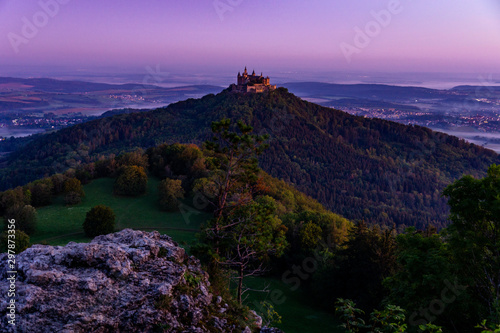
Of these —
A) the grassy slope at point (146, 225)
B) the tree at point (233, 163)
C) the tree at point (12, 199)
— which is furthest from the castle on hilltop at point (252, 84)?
the tree at point (233, 163)

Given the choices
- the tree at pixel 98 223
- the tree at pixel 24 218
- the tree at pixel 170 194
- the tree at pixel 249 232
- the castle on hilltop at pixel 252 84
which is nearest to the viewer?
the tree at pixel 249 232

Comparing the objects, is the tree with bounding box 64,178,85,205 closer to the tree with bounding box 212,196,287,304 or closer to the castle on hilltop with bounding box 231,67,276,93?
the tree with bounding box 212,196,287,304

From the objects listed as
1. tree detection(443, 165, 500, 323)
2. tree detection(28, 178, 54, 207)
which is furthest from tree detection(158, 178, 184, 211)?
tree detection(443, 165, 500, 323)

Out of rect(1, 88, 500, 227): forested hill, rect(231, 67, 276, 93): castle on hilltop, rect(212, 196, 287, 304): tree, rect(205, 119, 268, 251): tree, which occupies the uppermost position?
rect(231, 67, 276, 93): castle on hilltop

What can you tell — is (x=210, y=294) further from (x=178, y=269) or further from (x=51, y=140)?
(x=51, y=140)

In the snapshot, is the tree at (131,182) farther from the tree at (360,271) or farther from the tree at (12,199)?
the tree at (360,271)
